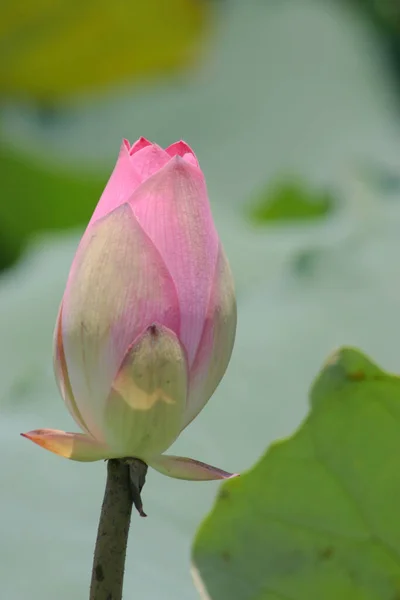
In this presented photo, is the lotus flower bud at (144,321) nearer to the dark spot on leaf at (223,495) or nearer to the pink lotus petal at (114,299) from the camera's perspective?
the pink lotus petal at (114,299)

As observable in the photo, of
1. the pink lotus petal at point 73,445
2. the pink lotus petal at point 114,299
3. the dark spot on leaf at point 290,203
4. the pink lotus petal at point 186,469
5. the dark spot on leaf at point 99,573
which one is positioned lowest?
the dark spot on leaf at point 99,573

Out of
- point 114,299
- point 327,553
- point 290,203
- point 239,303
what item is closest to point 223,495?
point 327,553

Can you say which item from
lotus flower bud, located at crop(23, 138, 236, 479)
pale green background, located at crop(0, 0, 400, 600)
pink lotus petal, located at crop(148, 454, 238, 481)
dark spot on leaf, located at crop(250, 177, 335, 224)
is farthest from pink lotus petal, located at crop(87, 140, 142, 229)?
dark spot on leaf, located at crop(250, 177, 335, 224)

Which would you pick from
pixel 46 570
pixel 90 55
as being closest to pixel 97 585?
pixel 46 570

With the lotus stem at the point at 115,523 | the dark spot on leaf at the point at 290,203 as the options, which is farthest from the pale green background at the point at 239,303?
the lotus stem at the point at 115,523

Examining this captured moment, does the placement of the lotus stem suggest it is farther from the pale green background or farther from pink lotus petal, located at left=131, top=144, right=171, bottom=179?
the pale green background

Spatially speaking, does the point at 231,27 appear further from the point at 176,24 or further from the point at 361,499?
the point at 361,499
